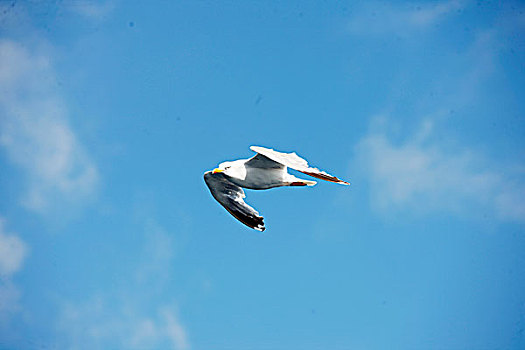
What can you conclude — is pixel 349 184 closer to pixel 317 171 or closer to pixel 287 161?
pixel 317 171

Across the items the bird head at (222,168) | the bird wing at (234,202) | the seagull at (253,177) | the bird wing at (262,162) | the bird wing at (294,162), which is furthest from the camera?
the bird wing at (234,202)

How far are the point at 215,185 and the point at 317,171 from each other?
14.5 feet

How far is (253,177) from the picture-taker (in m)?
13.9

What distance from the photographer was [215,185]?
50.3 ft

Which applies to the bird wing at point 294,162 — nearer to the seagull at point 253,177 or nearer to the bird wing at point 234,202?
the seagull at point 253,177

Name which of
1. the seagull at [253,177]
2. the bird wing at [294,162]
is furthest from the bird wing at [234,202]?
the bird wing at [294,162]

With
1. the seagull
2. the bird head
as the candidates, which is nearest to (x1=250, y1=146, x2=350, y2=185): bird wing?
the seagull

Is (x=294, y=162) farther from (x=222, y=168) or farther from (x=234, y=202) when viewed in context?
(x=234, y=202)

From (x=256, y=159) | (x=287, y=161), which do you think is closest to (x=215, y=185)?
(x=256, y=159)

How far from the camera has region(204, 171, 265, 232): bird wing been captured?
15.4 meters

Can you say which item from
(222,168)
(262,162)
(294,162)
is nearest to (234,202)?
(222,168)

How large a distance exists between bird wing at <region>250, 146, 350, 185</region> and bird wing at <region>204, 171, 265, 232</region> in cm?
252

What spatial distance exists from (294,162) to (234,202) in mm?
3613

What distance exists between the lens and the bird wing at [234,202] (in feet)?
50.4
